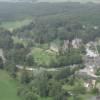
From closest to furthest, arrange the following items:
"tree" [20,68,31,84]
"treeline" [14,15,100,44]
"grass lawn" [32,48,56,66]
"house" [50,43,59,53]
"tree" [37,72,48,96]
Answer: "tree" [37,72,48,96]
"tree" [20,68,31,84]
"grass lawn" [32,48,56,66]
"house" [50,43,59,53]
"treeline" [14,15,100,44]

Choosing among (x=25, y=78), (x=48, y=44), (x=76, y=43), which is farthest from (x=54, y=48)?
(x=25, y=78)

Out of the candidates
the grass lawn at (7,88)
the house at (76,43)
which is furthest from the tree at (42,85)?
the house at (76,43)

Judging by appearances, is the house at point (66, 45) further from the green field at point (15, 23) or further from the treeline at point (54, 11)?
the green field at point (15, 23)

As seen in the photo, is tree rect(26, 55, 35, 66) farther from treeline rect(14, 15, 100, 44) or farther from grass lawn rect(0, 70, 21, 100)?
treeline rect(14, 15, 100, 44)

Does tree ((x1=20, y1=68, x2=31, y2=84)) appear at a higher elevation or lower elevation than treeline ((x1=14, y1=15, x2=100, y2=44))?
lower

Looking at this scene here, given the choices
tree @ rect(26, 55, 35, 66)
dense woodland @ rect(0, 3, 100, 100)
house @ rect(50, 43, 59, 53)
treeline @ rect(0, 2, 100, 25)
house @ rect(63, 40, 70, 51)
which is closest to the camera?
dense woodland @ rect(0, 3, 100, 100)

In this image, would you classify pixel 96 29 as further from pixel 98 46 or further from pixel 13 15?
pixel 13 15

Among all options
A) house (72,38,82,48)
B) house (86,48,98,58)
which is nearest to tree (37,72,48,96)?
house (86,48,98,58)
